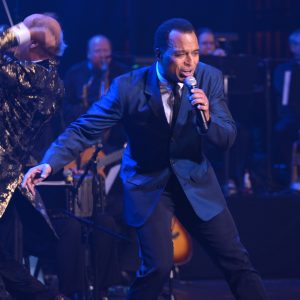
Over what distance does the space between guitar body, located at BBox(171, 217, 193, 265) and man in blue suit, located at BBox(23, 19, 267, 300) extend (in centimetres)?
262

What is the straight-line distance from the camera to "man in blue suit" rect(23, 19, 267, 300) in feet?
14.4

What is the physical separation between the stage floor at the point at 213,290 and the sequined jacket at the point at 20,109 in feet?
6.41

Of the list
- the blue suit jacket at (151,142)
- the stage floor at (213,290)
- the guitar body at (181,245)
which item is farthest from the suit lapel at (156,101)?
the guitar body at (181,245)

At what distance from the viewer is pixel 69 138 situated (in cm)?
461

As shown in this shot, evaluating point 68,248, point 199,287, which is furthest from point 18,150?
point 199,287

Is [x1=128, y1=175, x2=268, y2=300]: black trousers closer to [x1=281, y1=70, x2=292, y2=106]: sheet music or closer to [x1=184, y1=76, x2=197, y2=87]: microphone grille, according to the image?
[x1=184, y1=76, x2=197, y2=87]: microphone grille

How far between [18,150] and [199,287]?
2687mm

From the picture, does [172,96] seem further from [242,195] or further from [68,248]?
[242,195]

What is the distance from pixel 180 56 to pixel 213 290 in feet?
10.4

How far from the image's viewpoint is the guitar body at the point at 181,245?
7.18 m

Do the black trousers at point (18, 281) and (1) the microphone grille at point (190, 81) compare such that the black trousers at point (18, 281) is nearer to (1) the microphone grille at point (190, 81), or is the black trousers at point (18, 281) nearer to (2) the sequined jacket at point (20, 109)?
(2) the sequined jacket at point (20, 109)

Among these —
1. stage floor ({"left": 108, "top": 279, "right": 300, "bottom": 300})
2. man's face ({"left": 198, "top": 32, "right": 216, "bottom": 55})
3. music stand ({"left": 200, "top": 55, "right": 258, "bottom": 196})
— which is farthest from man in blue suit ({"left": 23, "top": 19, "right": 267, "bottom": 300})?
man's face ({"left": 198, "top": 32, "right": 216, "bottom": 55})

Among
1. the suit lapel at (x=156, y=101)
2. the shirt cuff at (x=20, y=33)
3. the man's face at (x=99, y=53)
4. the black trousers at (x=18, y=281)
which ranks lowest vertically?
the black trousers at (x=18, y=281)

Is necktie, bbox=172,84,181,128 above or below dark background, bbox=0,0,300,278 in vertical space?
above
